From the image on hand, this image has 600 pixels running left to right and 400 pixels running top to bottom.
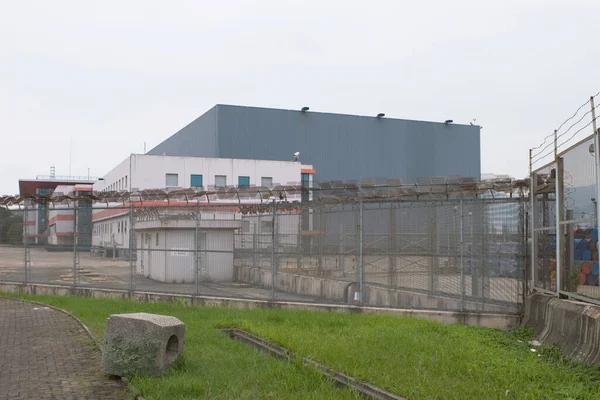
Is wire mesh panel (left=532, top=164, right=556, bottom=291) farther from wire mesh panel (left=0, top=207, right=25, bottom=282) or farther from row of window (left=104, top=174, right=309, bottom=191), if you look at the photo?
row of window (left=104, top=174, right=309, bottom=191)

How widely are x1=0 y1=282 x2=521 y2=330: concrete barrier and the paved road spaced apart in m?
3.26

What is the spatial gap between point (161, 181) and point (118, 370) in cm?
4002

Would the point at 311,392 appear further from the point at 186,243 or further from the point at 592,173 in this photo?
the point at 186,243

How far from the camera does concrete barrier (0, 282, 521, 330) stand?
12.6 meters

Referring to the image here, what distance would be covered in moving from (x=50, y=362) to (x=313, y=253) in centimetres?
815

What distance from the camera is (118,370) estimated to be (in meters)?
7.82

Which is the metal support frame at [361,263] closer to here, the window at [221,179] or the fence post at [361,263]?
the fence post at [361,263]

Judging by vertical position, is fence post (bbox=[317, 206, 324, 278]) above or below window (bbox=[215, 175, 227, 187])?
below

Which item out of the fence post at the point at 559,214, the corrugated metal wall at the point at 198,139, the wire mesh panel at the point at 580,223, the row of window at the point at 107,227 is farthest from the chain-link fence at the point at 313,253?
the corrugated metal wall at the point at 198,139

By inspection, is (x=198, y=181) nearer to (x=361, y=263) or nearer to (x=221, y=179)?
(x=221, y=179)

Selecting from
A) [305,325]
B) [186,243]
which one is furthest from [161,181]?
[305,325]

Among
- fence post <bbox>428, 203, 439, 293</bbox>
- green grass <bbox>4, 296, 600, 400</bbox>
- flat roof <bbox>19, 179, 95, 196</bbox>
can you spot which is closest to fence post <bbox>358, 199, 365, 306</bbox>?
fence post <bbox>428, 203, 439, 293</bbox>

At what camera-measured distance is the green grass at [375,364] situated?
6809 mm

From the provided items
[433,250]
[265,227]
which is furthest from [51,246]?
[433,250]
